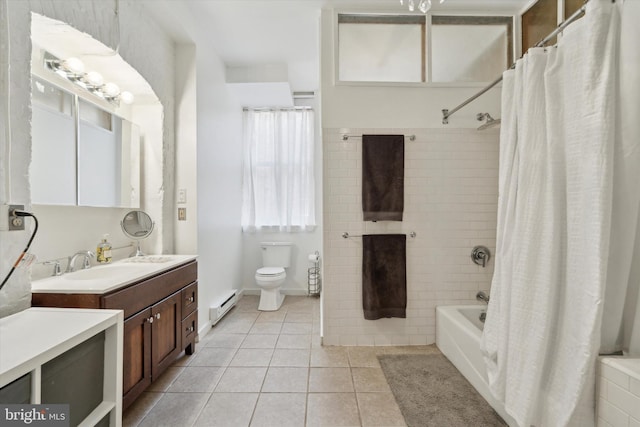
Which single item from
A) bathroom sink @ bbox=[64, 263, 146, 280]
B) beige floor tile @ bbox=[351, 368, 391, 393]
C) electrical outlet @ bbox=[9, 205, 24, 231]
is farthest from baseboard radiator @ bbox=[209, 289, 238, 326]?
electrical outlet @ bbox=[9, 205, 24, 231]

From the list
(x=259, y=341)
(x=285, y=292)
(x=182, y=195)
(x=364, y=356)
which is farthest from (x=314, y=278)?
(x=182, y=195)

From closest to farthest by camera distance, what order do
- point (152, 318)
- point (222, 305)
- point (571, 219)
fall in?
point (571, 219), point (152, 318), point (222, 305)

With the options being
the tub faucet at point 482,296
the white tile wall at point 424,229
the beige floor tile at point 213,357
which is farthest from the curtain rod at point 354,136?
the beige floor tile at point 213,357

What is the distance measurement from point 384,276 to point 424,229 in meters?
0.53

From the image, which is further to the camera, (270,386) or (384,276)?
(384,276)

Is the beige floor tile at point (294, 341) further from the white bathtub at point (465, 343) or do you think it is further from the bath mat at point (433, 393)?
the white bathtub at point (465, 343)

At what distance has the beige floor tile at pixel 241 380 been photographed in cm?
178

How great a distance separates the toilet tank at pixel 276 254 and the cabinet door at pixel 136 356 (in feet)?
6.70

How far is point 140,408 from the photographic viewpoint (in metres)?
1.60

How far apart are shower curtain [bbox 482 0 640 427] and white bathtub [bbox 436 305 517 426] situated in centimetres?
34

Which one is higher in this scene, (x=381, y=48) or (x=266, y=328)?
(x=381, y=48)

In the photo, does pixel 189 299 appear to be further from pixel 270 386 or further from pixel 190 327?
pixel 270 386

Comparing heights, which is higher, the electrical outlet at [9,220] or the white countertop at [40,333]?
the electrical outlet at [9,220]

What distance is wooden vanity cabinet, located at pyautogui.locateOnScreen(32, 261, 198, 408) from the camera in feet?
4.75
